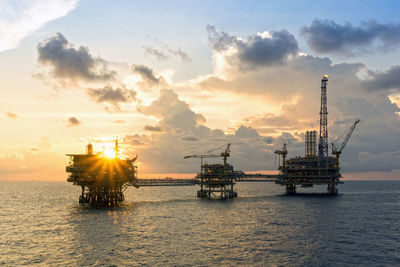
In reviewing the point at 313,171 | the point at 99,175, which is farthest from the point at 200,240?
the point at 313,171

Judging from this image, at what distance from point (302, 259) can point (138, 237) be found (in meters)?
30.1

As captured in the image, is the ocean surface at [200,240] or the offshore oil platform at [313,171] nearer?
the ocean surface at [200,240]

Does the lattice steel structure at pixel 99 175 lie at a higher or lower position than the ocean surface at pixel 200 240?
higher

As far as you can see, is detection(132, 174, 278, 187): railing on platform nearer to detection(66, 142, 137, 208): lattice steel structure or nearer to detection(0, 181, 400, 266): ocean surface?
detection(66, 142, 137, 208): lattice steel structure

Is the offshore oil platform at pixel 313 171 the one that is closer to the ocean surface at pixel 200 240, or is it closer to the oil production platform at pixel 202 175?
the oil production platform at pixel 202 175

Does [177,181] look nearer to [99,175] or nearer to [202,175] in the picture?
[202,175]

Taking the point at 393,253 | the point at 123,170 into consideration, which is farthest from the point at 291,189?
the point at 393,253

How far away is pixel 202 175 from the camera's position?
494 ft

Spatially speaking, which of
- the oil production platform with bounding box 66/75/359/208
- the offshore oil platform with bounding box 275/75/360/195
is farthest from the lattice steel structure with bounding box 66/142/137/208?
the offshore oil platform with bounding box 275/75/360/195

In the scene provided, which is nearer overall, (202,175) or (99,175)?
(99,175)

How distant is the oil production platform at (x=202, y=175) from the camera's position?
370 feet

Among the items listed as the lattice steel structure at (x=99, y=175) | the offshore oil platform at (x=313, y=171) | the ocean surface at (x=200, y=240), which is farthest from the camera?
the offshore oil platform at (x=313, y=171)

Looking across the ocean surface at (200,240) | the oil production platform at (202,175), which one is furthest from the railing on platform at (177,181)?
the ocean surface at (200,240)

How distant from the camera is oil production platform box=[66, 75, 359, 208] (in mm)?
112688
